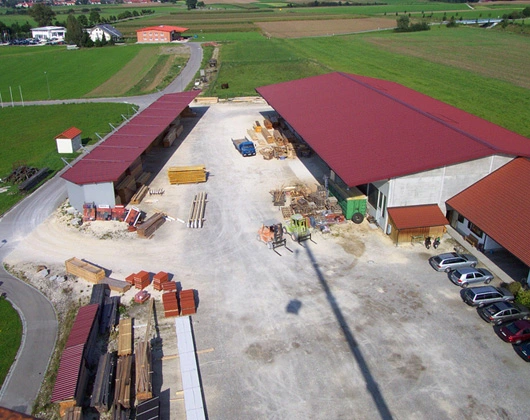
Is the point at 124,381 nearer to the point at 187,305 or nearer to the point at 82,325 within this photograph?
the point at 82,325

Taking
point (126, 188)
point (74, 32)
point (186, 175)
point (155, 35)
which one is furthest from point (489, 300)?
point (74, 32)

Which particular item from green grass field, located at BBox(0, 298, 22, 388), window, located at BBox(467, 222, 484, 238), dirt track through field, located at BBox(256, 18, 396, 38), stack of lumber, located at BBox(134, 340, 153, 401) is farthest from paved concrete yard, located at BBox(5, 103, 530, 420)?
dirt track through field, located at BBox(256, 18, 396, 38)

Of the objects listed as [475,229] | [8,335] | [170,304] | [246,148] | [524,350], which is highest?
[246,148]

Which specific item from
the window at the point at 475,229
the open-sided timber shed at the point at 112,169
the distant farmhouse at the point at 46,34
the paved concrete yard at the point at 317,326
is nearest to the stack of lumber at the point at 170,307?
the paved concrete yard at the point at 317,326

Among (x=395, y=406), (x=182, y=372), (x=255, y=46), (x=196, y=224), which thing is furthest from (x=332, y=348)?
(x=255, y=46)

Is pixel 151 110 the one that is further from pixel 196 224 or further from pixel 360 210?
pixel 360 210
